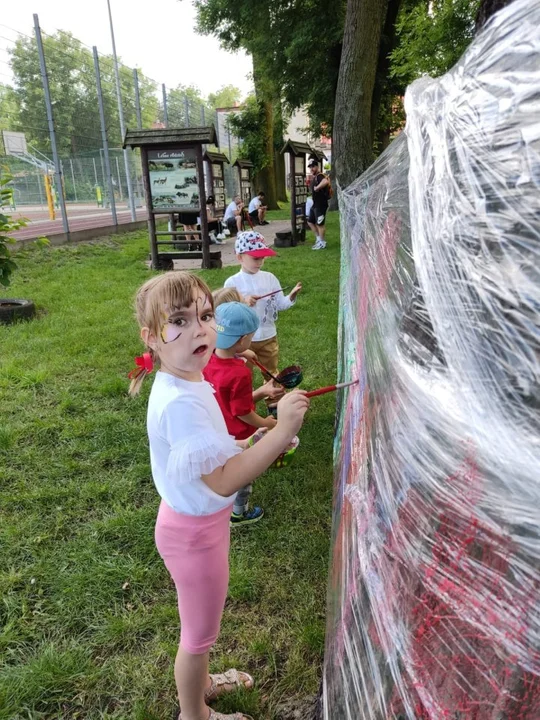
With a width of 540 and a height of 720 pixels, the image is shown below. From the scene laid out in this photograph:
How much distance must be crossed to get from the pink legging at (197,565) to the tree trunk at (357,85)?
718 centimetres

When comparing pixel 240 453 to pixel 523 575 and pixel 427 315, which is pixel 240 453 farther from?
pixel 523 575

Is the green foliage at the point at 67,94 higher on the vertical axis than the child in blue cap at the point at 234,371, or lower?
higher

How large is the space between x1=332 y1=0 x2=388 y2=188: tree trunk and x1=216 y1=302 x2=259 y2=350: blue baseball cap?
6.10 m

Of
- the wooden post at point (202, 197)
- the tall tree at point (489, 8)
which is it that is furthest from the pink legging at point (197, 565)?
the wooden post at point (202, 197)

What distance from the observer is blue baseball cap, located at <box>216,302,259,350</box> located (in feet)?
7.72

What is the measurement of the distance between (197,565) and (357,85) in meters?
8.34

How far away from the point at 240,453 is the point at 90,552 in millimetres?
1607

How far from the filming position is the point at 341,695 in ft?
3.84

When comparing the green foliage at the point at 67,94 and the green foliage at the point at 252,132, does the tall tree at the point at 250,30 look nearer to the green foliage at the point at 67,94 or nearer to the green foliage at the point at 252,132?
the green foliage at the point at 252,132

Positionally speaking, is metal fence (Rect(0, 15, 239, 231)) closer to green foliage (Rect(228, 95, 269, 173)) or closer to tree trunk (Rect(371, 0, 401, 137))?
green foliage (Rect(228, 95, 269, 173))

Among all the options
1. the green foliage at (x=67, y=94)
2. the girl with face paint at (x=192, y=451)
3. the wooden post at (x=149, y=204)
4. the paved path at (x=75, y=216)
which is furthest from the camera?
the paved path at (x=75, y=216)

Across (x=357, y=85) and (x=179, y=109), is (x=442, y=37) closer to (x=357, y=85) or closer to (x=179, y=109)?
(x=357, y=85)

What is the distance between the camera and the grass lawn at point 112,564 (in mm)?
1948

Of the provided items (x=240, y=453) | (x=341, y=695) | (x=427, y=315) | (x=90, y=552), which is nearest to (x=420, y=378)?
(x=427, y=315)
